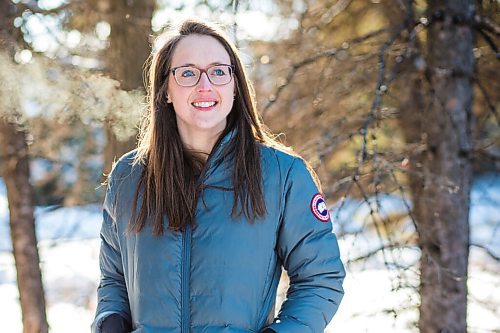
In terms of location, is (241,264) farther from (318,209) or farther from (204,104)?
(204,104)

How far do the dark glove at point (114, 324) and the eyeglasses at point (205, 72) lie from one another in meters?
0.67

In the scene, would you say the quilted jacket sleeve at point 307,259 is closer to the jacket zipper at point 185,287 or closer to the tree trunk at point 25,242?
the jacket zipper at point 185,287

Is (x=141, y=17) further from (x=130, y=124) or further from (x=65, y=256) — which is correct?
(x=65, y=256)

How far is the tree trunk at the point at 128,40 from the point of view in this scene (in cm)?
405

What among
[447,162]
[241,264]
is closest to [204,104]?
[241,264]

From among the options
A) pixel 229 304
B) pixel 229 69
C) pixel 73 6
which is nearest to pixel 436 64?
pixel 73 6

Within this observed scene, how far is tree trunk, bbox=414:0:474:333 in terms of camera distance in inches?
157

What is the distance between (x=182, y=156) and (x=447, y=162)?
2674 millimetres

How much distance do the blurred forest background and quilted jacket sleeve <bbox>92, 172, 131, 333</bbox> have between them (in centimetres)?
119

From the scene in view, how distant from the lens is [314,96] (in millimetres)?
4102

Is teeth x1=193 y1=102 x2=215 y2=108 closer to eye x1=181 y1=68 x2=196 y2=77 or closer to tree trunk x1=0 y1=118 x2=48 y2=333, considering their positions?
eye x1=181 y1=68 x2=196 y2=77

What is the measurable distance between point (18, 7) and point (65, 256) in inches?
242

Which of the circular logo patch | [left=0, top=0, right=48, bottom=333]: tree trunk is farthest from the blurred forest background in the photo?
the circular logo patch

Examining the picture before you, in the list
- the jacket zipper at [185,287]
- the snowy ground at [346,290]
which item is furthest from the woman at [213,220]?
the snowy ground at [346,290]
